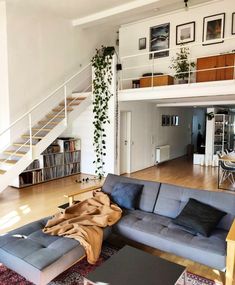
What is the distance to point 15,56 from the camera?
5.63 m

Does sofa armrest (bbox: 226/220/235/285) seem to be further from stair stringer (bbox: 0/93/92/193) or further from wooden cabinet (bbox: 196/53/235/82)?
wooden cabinet (bbox: 196/53/235/82)

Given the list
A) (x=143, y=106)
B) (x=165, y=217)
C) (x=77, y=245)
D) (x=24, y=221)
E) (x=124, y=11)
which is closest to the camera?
(x=77, y=245)

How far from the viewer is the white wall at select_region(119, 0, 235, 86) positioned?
648 cm

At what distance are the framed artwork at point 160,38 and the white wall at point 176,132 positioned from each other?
1977 millimetres

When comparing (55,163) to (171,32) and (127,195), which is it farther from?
(171,32)

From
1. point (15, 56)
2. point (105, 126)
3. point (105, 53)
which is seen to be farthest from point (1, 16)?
point (105, 126)

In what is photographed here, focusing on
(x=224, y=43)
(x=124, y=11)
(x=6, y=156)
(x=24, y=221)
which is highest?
(x=124, y=11)

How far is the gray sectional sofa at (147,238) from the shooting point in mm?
2074

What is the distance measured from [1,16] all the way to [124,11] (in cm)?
293

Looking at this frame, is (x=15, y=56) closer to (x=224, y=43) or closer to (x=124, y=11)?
(x=124, y=11)

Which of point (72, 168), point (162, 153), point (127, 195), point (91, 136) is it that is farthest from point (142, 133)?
Answer: point (127, 195)

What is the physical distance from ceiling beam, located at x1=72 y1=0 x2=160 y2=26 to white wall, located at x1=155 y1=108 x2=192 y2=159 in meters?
3.39

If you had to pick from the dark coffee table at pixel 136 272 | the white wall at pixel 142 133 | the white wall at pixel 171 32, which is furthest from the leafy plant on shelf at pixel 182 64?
the dark coffee table at pixel 136 272

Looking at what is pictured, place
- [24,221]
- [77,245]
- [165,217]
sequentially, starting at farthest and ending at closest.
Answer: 1. [24,221]
2. [165,217]
3. [77,245]
